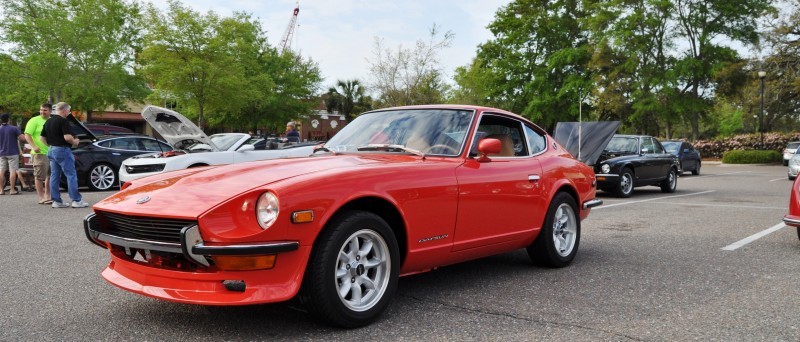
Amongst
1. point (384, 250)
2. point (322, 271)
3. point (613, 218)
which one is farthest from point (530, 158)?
point (613, 218)

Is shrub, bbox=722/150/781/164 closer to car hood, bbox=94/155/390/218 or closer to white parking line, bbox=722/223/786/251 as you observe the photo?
white parking line, bbox=722/223/786/251

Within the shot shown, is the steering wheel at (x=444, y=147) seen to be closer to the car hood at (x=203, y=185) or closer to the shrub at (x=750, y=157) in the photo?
the car hood at (x=203, y=185)

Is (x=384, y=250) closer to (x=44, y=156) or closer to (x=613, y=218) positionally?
(x=613, y=218)

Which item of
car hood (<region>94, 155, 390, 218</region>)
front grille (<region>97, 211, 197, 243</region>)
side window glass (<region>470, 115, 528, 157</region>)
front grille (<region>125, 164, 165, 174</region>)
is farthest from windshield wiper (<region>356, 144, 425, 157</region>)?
front grille (<region>125, 164, 165, 174</region>)

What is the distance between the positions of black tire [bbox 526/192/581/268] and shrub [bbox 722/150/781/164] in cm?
3289

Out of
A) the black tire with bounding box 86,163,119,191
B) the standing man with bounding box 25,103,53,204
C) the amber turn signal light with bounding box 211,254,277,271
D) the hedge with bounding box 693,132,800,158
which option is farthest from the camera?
the hedge with bounding box 693,132,800,158

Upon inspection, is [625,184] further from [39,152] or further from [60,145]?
[39,152]

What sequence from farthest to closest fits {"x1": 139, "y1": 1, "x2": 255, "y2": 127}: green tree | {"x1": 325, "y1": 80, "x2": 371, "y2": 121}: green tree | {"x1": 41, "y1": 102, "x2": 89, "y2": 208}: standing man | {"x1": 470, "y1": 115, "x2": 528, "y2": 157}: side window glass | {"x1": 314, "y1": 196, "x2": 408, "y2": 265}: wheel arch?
{"x1": 325, "y1": 80, "x2": 371, "y2": 121}: green tree < {"x1": 139, "y1": 1, "x2": 255, "y2": 127}: green tree < {"x1": 41, "y1": 102, "x2": 89, "y2": 208}: standing man < {"x1": 470, "y1": 115, "x2": 528, "y2": 157}: side window glass < {"x1": 314, "y1": 196, "x2": 408, "y2": 265}: wheel arch

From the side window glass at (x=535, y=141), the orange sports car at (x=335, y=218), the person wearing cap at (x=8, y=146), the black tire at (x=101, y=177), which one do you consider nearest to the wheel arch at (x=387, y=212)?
the orange sports car at (x=335, y=218)

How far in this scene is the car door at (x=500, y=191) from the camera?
424 centimetres

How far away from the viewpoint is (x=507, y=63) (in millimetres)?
41156

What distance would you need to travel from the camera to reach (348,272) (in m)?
3.48

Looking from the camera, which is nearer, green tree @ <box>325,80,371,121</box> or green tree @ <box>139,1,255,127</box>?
green tree @ <box>139,1,255,127</box>

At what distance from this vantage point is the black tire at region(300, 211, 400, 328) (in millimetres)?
3254
